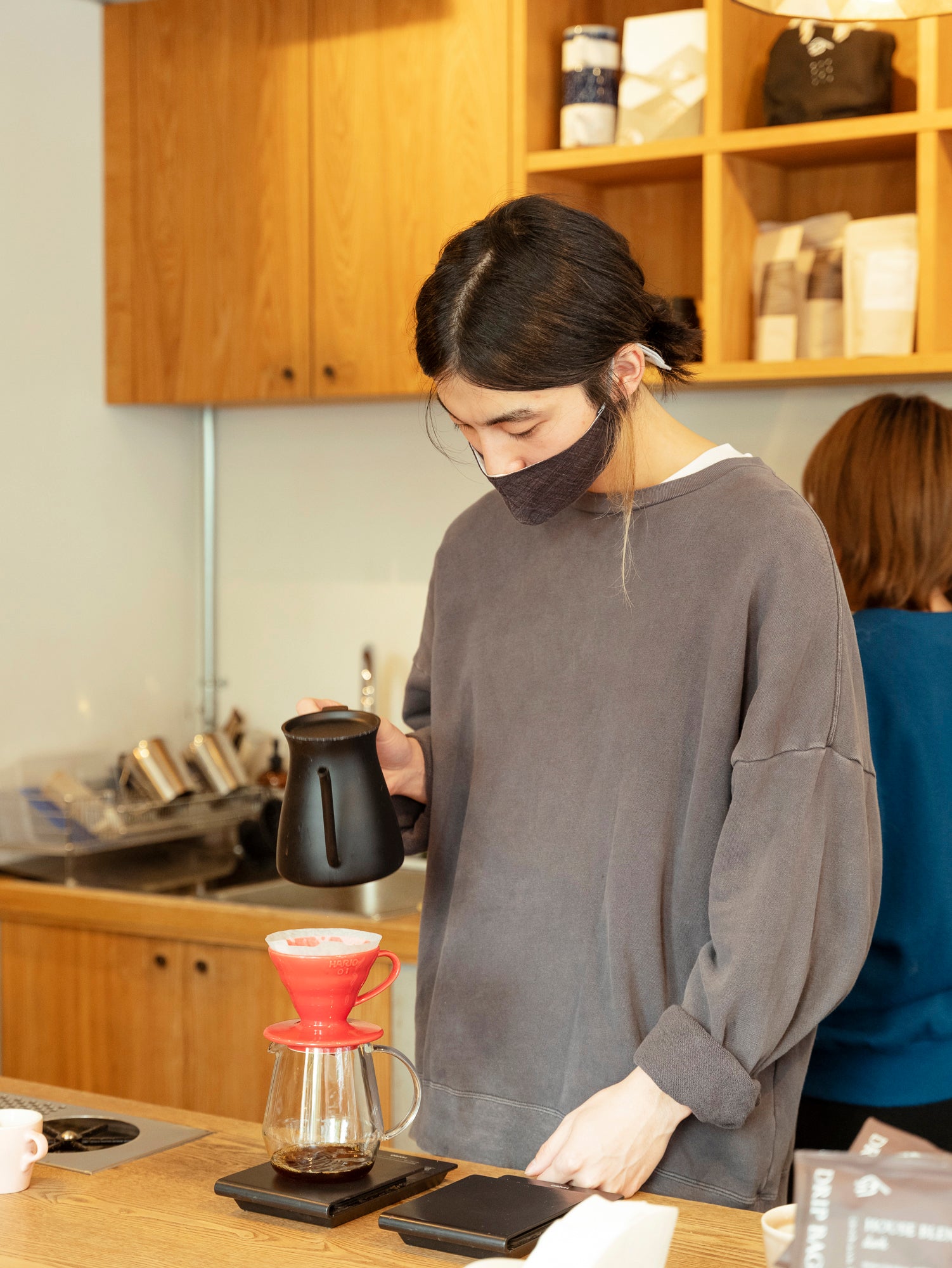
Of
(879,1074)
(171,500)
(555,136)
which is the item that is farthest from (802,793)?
(171,500)

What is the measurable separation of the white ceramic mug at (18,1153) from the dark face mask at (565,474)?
70 cm

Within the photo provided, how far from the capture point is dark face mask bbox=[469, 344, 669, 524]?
4.60ft

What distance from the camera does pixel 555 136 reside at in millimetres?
2627

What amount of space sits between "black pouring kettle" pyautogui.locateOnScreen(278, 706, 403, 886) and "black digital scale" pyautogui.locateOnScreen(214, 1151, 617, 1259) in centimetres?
24

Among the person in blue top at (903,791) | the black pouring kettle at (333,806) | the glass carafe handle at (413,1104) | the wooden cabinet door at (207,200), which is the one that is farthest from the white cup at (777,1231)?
the wooden cabinet door at (207,200)

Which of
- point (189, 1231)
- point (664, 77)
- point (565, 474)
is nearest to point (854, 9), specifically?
point (565, 474)

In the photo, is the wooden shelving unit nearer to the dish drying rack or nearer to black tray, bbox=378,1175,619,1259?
the dish drying rack

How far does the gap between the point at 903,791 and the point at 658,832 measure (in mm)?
480

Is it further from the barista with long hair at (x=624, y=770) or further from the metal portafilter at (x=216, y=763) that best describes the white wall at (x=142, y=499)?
the barista with long hair at (x=624, y=770)

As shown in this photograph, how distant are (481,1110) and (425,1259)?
1.30ft

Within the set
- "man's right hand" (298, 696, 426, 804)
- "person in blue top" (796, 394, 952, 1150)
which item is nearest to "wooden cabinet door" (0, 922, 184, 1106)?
"man's right hand" (298, 696, 426, 804)

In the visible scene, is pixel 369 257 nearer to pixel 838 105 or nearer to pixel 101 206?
pixel 101 206

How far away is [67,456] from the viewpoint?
298cm

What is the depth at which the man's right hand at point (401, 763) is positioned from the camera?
5.24 feet
